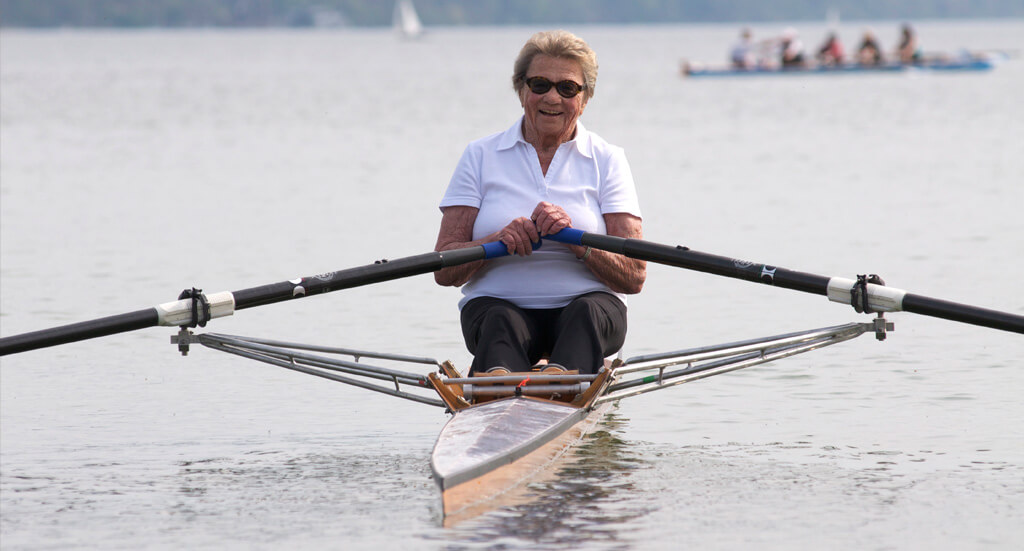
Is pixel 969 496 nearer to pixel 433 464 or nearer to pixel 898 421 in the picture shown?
pixel 898 421

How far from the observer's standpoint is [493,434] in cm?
630

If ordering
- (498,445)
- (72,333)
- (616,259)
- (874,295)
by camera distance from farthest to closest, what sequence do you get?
(616,259) < (874,295) < (72,333) < (498,445)

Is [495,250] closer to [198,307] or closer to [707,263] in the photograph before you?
[707,263]

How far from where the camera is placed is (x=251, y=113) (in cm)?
4250

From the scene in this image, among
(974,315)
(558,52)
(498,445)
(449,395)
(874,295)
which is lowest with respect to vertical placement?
(498,445)

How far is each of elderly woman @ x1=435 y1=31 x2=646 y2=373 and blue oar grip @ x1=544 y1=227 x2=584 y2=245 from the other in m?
0.09

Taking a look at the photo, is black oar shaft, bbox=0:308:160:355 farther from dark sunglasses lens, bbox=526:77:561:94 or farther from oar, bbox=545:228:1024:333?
dark sunglasses lens, bbox=526:77:561:94

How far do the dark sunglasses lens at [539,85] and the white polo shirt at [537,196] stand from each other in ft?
0.83

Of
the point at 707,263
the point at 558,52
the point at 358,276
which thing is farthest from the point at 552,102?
the point at 358,276

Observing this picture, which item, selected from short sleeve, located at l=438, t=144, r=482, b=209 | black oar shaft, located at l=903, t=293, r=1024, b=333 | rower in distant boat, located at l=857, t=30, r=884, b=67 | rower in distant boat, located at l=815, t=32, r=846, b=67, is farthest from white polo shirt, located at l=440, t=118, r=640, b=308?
rower in distant boat, located at l=815, t=32, r=846, b=67

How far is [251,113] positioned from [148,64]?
5504cm

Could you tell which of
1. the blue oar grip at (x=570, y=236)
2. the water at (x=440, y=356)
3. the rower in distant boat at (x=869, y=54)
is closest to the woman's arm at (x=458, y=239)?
the blue oar grip at (x=570, y=236)

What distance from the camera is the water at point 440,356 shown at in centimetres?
624

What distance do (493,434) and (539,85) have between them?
5.73 ft
